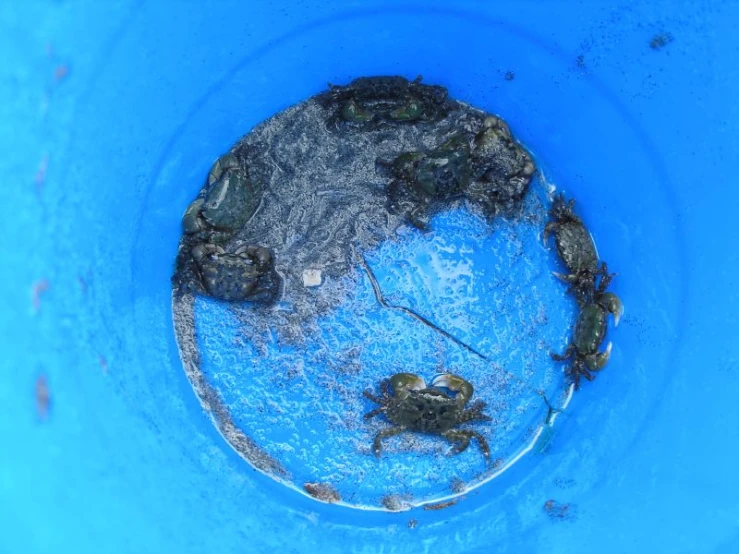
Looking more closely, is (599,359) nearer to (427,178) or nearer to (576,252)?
(576,252)

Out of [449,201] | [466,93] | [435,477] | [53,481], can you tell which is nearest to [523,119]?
[466,93]

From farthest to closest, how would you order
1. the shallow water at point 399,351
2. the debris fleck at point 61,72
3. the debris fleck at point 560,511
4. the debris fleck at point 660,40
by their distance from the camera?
the shallow water at point 399,351, the debris fleck at point 560,511, the debris fleck at point 660,40, the debris fleck at point 61,72

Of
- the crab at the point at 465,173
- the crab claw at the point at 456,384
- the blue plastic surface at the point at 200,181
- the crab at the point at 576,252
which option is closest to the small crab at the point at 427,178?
the crab at the point at 465,173

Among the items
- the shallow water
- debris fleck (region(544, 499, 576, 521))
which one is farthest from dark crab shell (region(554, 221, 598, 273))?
debris fleck (region(544, 499, 576, 521))

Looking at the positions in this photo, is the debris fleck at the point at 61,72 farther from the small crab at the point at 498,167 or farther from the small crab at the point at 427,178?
the small crab at the point at 498,167

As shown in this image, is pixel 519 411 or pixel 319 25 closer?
pixel 319 25

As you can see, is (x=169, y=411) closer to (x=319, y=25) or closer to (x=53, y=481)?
(x=53, y=481)

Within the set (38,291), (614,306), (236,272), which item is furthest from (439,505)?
(38,291)
